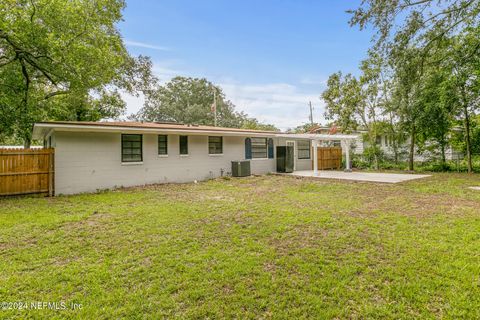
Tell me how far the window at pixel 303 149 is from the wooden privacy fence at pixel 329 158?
2.64ft

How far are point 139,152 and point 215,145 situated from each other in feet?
11.6

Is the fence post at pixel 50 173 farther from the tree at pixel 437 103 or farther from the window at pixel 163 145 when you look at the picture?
the tree at pixel 437 103

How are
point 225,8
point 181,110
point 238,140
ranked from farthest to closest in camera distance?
point 181,110 < point 238,140 < point 225,8

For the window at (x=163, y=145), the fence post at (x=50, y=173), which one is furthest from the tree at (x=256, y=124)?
the fence post at (x=50, y=173)

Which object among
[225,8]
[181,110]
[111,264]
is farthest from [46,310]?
[181,110]

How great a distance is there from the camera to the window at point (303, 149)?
15812 mm

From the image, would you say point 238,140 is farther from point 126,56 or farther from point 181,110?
point 181,110

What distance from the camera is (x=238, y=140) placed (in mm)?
13117

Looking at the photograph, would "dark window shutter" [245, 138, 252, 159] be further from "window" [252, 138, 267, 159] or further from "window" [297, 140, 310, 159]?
"window" [297, 140, 310, 159]

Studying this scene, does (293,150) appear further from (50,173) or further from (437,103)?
(50,173)

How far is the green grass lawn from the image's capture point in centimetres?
235

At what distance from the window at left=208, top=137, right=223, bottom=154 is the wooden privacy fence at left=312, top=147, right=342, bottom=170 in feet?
23.6

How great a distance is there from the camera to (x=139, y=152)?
10211mm

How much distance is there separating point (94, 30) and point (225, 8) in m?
5.38
